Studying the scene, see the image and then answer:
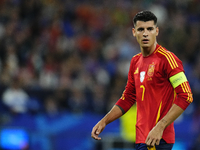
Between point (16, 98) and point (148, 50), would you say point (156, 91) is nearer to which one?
point (148, 50)

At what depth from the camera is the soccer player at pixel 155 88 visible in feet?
13.6

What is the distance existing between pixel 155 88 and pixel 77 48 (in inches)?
345

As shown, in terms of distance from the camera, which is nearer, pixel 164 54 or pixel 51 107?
pixel 164 54

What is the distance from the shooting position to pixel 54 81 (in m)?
11.3

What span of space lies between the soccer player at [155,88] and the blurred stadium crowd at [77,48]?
5.86 meters

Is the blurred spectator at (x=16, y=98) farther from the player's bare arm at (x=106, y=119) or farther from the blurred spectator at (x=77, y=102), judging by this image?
the player's bare arm at (x=106, y=119)

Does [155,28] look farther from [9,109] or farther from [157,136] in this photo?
[9,109]

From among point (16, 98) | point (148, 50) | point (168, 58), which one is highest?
point (148, 50)

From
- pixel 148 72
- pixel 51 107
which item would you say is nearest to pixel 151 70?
pixel 148 72

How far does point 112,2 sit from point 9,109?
754 centimetres

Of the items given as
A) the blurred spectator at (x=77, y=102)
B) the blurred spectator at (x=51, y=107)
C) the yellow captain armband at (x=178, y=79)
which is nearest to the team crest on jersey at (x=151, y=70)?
the yellow captain armband at (x=178, y=79)

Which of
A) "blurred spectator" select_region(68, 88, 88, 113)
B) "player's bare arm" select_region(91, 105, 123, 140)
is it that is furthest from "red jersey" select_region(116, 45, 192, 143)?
"blurred spectator" select_region(68, 88, 88, 113)

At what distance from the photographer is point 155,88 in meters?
4.40

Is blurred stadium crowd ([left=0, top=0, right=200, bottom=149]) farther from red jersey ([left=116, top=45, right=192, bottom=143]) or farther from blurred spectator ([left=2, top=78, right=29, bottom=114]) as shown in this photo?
red jersey ([left=116, top=45, right=192, bottom=143])
